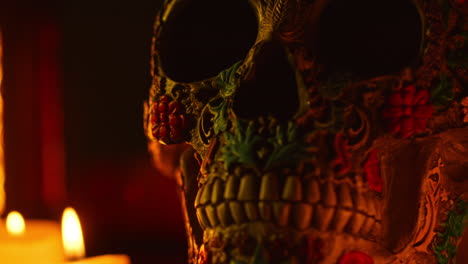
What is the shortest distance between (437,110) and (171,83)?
31cm

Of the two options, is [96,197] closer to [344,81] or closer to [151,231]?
[151,231]

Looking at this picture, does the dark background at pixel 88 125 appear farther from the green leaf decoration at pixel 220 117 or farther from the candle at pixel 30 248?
the green leaf decoration at pixel 220 117

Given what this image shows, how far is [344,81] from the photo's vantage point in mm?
596

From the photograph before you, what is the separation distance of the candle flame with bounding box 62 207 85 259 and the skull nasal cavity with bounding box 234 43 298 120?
1.20ft

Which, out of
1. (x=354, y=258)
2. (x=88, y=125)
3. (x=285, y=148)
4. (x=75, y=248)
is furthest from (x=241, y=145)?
(x=88, y=125)

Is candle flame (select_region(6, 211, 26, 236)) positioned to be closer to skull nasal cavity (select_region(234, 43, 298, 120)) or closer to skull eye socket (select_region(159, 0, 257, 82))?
skull eye socket (select_region(159, 0, 257, 82))

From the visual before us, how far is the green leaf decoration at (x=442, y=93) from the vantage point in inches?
23.5

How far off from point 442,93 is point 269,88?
0.57ft

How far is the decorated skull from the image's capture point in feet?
1.79

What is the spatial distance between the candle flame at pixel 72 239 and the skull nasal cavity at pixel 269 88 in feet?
Answer: 1.20

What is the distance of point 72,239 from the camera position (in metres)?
0.83

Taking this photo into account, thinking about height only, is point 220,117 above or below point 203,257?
above

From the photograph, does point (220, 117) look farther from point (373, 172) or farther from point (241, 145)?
point (373, 172)

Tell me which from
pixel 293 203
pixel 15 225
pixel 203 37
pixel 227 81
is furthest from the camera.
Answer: pixel 15 225
